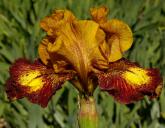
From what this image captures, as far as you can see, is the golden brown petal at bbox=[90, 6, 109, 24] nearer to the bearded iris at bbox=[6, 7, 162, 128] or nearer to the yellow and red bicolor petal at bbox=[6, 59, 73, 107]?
the bearded iris at bbox=[6, 7, 162, 128]

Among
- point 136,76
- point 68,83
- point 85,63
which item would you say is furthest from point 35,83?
point 68,83

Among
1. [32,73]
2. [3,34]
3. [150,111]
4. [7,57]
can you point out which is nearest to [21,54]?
[7,57]

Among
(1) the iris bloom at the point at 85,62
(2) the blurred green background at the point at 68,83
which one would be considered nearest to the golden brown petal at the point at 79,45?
(1) the iris bloom at the point at 85,62

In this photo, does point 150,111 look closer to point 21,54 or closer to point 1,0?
point 21,54

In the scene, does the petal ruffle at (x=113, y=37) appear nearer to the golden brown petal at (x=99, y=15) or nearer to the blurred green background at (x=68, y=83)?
the golden brown petal at (x=99, y=15)

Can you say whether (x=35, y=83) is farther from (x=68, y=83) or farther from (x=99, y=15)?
(x=68, y=83)

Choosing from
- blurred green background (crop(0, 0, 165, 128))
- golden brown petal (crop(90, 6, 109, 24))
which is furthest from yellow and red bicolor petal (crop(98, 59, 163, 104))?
blurred green background (crop(0, 0, 165, 128))

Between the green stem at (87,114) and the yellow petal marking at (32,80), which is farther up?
the yellow petal marking at (32,80)
